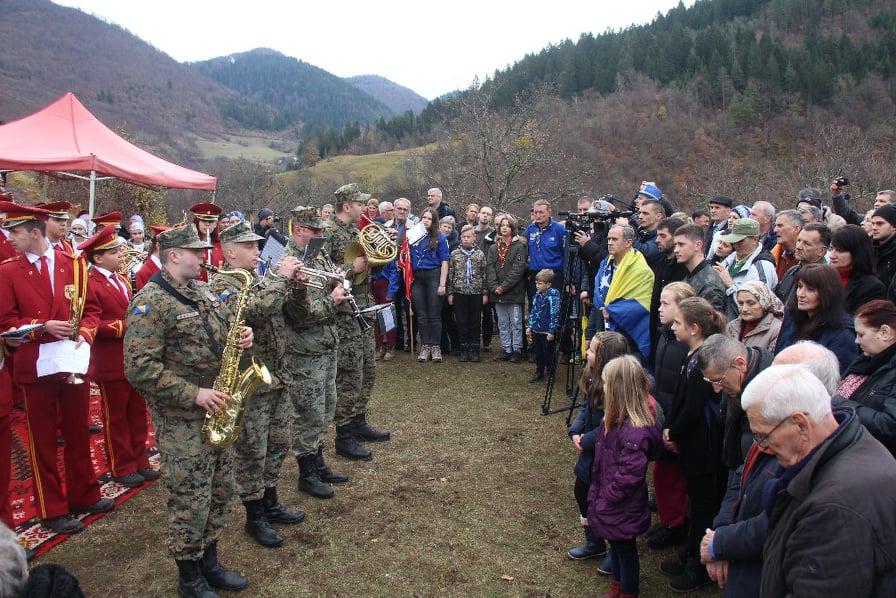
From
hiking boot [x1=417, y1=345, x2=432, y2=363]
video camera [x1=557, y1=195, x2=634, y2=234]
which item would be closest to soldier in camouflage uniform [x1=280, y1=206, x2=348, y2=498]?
video camera [x1=557, y1=195, x2=634, y2=234]

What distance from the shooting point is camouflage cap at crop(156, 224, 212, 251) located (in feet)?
11.8

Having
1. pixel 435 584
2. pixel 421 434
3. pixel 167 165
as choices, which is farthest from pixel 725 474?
pixel 167 165

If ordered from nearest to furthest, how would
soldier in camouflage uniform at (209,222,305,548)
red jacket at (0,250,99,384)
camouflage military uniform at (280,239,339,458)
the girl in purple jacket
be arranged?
the girl in purple jacket
soldier in camouflage uniform at (209,222,305,548)
red jacket at (0,250,99,384)
camouflage military uniform at (280,239,339,458)

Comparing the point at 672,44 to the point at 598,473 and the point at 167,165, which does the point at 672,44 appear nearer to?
the point at 167,165

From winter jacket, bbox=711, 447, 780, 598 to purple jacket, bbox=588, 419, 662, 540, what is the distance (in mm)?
849

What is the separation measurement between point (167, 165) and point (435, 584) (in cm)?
1016

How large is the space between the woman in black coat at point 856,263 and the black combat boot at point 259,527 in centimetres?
466

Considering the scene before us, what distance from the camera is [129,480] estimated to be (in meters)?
5.30

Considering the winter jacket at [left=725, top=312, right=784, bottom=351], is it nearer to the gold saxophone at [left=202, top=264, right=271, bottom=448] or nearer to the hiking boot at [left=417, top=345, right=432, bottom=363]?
the gold saxophone at [left=202, top=264, right=271, bottom=448]

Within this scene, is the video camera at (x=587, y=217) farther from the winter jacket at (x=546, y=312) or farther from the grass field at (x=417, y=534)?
the grass field at (x=417, y=534)

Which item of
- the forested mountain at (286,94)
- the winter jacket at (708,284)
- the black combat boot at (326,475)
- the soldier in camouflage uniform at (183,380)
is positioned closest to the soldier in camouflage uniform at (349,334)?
the black combat boot at (326,475)

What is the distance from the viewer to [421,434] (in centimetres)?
645

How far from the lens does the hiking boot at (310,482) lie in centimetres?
507

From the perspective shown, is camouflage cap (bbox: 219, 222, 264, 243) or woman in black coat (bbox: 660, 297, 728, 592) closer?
woman in black coat (bbox: 660, 297, 728, 592)
